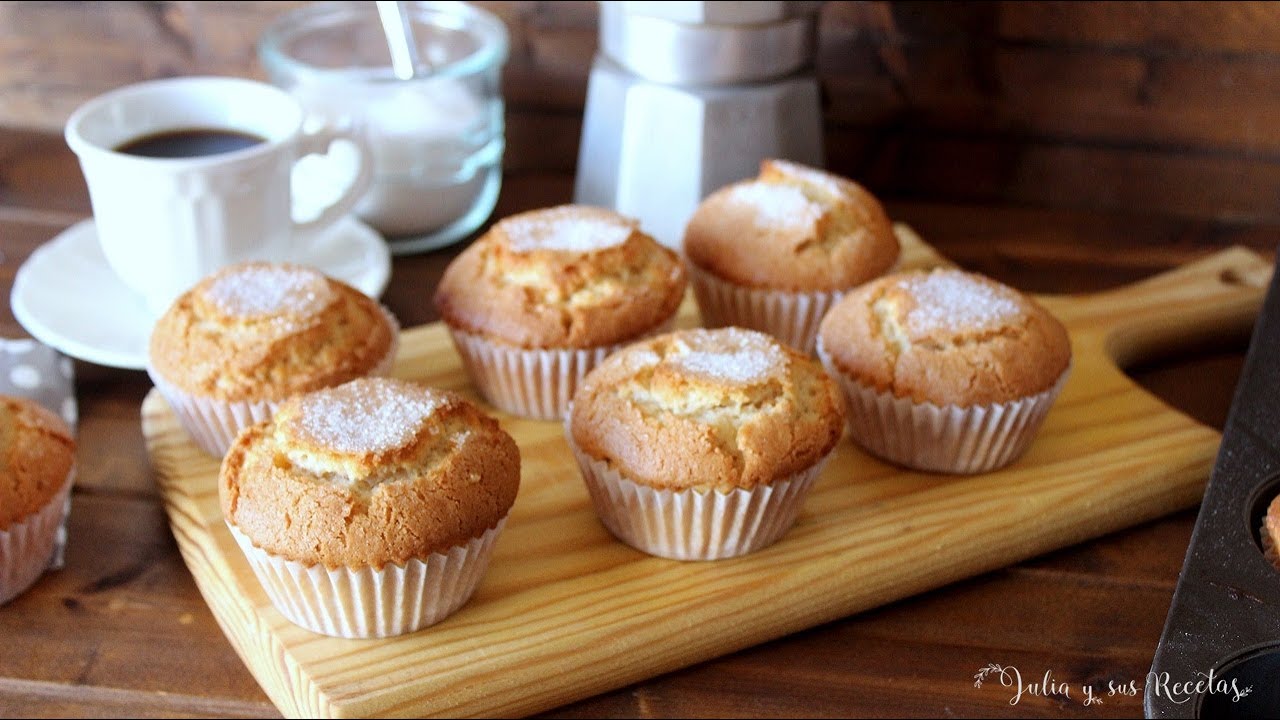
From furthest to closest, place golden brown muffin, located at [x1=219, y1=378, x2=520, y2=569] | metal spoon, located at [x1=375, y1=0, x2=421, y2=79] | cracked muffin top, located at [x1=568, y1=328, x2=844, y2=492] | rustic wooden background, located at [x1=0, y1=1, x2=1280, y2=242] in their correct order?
1. rustic wooden background, located at [x1=0, y1=1, x2=1280, y2=242]
2. metal spoon, located at [x1=375, y1=0, x2=421, y2=79]
3. cracked muffin top, located at [x1=568, y1=328, x2=844, y2=492]
4. golden brown muffin, located at [x1=219, y1=378, x2=520, y2=569]

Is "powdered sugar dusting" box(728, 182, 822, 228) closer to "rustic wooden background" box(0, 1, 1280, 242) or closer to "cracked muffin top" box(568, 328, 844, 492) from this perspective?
"cracked muffin top" box(568, 328, 844, 492)

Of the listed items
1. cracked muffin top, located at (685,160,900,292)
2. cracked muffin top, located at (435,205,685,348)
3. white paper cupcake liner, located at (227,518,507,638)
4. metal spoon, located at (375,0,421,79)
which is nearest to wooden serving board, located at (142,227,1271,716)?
white paper cupcake liner, located at (227,518,507,638)

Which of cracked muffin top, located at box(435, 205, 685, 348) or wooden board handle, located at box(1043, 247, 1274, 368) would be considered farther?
wooden board handle, located at box(1043, 247, 1274, 368)

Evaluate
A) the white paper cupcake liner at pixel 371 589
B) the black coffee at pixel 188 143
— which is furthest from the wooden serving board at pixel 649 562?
the black coffee at pixel 188 143

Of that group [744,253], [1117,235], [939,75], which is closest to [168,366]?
[744,253]

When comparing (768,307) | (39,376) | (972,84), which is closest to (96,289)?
(39,376)

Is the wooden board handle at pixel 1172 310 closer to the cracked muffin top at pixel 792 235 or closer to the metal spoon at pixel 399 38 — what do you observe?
the cracked muffin top at pixel 792 235

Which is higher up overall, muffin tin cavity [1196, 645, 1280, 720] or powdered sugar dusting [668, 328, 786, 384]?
powdered sugar dusting [668, 328, 786, 384]
